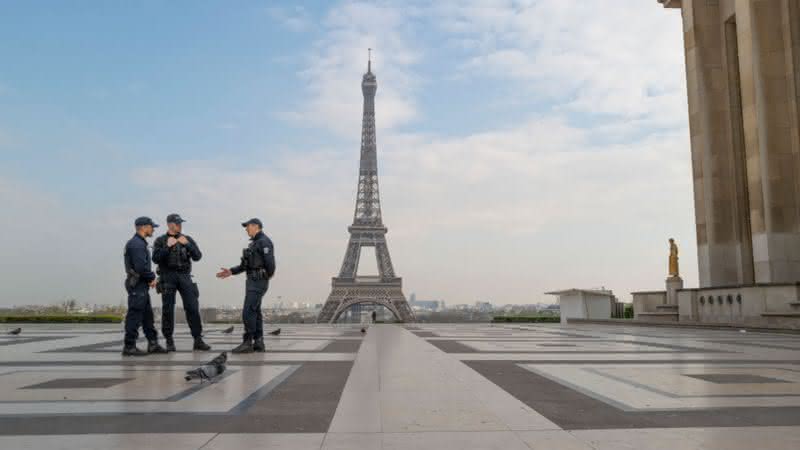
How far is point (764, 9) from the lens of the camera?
24.2 m

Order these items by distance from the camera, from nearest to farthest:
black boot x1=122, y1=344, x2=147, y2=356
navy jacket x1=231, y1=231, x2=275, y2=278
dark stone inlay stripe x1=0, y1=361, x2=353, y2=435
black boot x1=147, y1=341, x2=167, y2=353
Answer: dark stone inlay stripe x1=0, y1=361, x2=353, y2=435
black boot x1=122, y1=344, x2=147, y2=356
black boot x1=147, y1=341, x2=167, y2=353
navy jacket x1=231, y1=231, x2=275, y2=278

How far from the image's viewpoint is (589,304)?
35875 millimetres

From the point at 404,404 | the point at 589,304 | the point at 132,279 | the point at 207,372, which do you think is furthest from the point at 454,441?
the point at 589,304

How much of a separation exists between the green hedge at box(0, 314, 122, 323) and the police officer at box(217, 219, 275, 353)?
73.4ft

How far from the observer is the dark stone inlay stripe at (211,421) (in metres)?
3.89

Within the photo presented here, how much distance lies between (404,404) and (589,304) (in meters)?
33.1

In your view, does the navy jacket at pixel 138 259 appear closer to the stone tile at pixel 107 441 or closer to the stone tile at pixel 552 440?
the stone tile at pixel 107 441

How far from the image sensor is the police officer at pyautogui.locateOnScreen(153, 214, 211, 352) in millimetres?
10586

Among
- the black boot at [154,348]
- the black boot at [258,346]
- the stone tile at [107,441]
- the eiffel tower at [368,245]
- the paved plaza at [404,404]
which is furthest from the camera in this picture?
the eiffel tower at [368,245]

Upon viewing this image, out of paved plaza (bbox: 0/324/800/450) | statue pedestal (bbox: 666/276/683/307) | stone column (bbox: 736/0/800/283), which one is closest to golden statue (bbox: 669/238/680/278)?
statue pedestal (bbox: 666/276/683/307)

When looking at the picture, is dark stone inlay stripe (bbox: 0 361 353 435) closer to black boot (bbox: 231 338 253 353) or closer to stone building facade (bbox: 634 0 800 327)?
black boot (bbox: 231 338 253 353)

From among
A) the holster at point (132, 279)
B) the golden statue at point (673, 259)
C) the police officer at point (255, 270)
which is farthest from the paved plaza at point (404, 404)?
the golden statue at point (673, 259)

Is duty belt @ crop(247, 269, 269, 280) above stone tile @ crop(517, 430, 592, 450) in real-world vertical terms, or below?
above

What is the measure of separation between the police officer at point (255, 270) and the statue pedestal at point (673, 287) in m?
25.3
